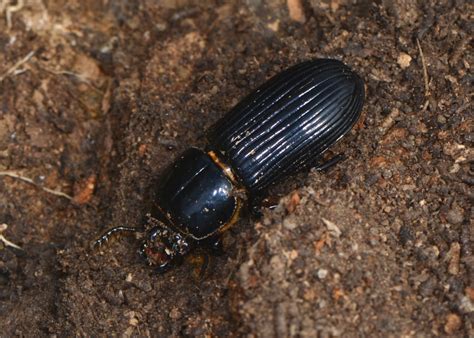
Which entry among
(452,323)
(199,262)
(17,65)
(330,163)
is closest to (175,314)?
(199,262)

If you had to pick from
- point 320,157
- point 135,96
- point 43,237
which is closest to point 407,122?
point 320,157

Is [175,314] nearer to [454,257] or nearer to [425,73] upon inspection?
[454,257]

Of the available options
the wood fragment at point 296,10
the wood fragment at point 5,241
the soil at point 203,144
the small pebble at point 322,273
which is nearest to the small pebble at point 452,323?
the soil at point 203,144

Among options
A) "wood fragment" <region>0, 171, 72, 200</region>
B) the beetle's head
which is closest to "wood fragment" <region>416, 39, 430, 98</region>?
the beetle's head

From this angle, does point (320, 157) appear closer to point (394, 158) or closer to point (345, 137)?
point (345, 137)

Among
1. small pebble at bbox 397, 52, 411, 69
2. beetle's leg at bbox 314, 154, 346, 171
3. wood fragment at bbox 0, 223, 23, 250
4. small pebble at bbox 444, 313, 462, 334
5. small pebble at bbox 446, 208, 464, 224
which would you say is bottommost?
small pebble at bbox 444, 313, 462, 334

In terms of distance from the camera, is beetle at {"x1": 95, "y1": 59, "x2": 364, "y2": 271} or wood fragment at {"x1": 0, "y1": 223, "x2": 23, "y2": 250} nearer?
beetle at {"x1": 95, "y1": 59, "x2": 364, "y2": 271}

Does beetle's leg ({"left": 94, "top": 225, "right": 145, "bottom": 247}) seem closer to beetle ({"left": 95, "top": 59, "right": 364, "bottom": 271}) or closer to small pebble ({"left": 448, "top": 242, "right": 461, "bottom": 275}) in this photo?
beetle ({"left": 95, "top": 59, "right": 364, "bottom": 271})
